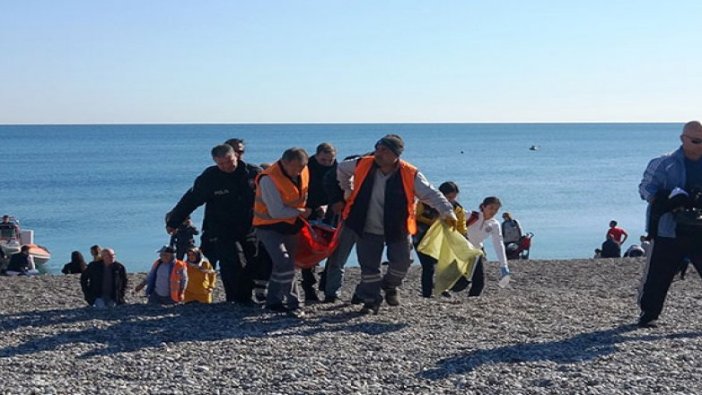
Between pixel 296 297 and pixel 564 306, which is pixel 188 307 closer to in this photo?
pixel 296 297

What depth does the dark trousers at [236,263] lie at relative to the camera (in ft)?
37.2

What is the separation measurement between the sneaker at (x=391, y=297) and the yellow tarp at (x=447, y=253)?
456mm

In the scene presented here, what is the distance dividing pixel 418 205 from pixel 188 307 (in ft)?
8.88

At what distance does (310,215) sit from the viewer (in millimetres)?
11586

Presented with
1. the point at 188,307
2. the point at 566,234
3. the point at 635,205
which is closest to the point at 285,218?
the point at 188,307

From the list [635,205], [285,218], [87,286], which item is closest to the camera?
[285,218]

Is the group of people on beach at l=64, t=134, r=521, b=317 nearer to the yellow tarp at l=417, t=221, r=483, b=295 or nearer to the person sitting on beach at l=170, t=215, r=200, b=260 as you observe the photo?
the yellow tarp at l=417, t=221, r=483, b=295

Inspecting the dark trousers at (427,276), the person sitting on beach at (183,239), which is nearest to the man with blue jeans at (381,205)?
the dark trousers at (427,276)

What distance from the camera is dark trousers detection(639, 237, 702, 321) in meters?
9.99

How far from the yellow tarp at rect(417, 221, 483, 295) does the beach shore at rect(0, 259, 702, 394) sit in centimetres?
32

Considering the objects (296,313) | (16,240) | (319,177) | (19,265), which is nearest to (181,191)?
(16,240)

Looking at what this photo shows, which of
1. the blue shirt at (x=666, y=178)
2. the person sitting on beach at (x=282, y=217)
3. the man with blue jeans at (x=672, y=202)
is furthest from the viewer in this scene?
the person sitting on beach at (x=282, y=217)

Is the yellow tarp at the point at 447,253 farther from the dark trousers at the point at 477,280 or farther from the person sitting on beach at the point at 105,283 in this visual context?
the person sitting on beach at the point at 105,283

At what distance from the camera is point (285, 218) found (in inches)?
419
